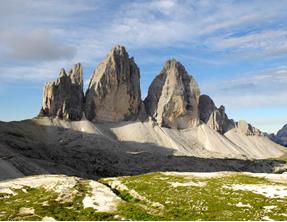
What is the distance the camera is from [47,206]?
39438 mm

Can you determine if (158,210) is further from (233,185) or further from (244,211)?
(233,185)

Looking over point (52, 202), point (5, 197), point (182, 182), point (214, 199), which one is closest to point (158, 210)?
point (214, 199)

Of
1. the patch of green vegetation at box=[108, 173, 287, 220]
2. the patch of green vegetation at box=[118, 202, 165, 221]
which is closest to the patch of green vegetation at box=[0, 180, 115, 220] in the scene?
the patch of green vegetation at box=[118, 202, 165, 221]

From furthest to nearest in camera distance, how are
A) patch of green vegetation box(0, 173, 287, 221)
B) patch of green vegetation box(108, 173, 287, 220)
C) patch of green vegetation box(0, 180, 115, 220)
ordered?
patch of green vegetation box(0, 180, 115, 220) → patch of green vegetation box(0, 173, 287, 221) → patch of green vegetation box(108, 173, 287, 220)

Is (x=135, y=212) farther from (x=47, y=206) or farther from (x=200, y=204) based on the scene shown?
(x=47, y=206)

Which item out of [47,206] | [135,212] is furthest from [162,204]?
[47,206]

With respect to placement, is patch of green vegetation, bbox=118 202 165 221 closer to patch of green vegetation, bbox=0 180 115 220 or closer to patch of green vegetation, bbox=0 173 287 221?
patch of green vegetation, bbox=0 173 287 221

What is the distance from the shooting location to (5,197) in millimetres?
47031

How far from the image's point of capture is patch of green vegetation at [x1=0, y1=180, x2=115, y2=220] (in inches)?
1406

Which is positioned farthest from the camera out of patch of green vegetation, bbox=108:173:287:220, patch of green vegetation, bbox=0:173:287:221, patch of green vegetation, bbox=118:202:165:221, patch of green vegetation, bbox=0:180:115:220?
patch of green vegetation, bbox=0:180:115:220

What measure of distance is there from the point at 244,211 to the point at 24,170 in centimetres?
13815

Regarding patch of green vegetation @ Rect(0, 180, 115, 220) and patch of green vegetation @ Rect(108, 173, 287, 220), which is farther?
patch of green vegetation @ Rect(0, 180, 115, 220)

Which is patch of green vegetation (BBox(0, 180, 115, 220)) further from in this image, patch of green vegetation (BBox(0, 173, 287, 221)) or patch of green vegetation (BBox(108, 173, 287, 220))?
patch of green vegetation (BBox(108, 173, 287, 220))

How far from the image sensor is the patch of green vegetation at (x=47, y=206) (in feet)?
117
